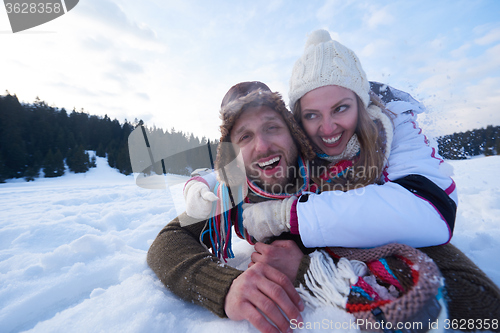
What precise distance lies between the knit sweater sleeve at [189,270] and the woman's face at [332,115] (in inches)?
48.2

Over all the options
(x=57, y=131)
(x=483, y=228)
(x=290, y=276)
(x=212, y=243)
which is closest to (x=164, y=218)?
(x=212, y=243)

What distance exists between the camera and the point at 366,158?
1.62m

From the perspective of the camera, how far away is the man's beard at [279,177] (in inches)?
71.1

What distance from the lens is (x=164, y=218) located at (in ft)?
11.7

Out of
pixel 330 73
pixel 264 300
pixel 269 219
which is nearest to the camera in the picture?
pixel 264 300

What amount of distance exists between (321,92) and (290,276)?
137 cm

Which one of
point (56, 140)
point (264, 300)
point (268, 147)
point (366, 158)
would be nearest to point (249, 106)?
point (268, 147)

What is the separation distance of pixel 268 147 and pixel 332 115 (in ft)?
1.88

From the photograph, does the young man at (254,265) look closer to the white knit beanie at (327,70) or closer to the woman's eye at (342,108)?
the white knit beanie at (327,70)

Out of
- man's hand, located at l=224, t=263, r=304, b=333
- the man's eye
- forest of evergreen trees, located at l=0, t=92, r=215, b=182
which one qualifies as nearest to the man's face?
the man's eye

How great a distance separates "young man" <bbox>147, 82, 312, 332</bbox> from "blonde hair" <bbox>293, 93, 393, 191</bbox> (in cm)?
29

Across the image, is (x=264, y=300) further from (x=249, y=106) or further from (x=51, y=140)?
(x=51, y=140)

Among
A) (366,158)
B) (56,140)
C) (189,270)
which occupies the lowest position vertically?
(189,270)

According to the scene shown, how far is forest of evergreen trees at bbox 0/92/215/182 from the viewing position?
67.3ft
